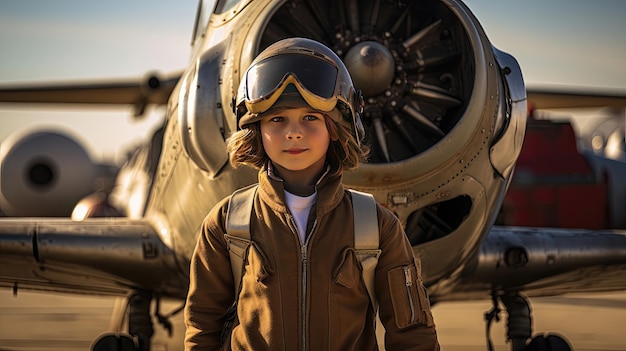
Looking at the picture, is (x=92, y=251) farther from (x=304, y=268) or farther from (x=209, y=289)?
(x=304, y=268)

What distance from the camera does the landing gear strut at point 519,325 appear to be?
607 centimetres

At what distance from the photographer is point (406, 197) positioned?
4449 mm

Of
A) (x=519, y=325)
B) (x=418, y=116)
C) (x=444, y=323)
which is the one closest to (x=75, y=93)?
(x=444, y=323)

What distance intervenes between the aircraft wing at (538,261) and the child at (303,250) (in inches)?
121

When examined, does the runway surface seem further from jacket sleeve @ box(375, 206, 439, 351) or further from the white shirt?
the white shirt

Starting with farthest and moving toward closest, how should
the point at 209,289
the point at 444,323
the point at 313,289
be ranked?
the point at 444,323 → the point at 209,289 → the point at 313,289

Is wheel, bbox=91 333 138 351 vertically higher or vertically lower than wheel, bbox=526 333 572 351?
higher

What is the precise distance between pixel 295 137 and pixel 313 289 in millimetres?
436

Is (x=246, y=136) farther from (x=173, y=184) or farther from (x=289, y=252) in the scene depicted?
(x=173, y=184)

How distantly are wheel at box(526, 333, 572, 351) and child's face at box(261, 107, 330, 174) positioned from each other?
3893mm

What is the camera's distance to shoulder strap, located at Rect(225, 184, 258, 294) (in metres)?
2.56

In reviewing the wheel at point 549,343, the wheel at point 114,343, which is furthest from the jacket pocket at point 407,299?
the wheel at point 114,343

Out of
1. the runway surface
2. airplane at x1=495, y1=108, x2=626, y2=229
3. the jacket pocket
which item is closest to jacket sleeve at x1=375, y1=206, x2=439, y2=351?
the jacket pocket

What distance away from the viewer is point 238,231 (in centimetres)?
257
